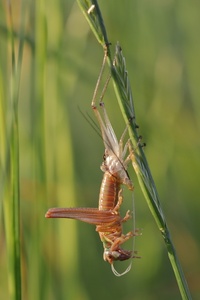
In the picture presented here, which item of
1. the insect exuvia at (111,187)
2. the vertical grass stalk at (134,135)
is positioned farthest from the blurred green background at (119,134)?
the vertical grass stalk at (134,135)

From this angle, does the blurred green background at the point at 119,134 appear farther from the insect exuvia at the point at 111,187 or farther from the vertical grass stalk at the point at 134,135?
the vertical grass stalk at the point at 134,135

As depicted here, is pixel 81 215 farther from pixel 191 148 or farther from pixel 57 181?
pixel 191 148

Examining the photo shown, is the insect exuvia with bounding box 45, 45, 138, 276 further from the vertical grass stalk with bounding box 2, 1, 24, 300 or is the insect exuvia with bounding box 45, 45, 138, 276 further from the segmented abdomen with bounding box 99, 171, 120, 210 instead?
the vertical grass stalk with bounding box 2, 1, 24, 300

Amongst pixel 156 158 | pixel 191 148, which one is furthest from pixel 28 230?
pixel 191 148

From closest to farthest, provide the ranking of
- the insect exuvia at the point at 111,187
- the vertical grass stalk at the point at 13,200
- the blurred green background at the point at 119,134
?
1. the vertical grass stalk at the point at 13,200
2. the insect exuvia at the point at 111,187
3. the blurred green background at the point at 119,134

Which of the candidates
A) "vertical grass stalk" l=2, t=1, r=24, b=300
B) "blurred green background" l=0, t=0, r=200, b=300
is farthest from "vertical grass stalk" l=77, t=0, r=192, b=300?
"blurred green background" l=0, t=0, r=200, b=300

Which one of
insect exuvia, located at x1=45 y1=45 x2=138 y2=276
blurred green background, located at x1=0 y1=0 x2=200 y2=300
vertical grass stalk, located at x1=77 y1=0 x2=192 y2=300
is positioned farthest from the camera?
blurred green background, located at x1=0 y1=0 x2=200 y2=300
